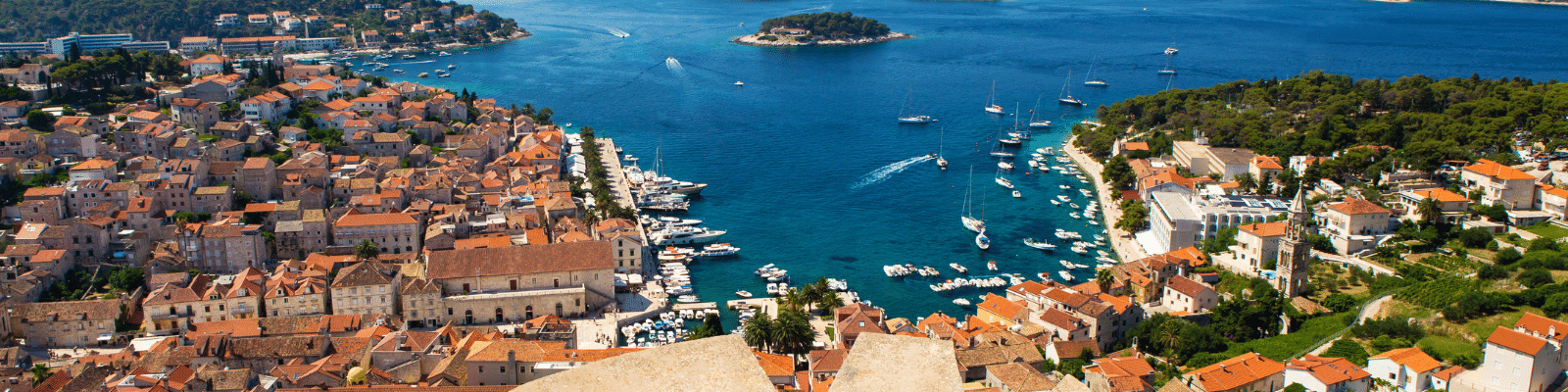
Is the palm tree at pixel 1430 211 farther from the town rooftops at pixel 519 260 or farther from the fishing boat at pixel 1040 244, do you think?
the town rooftops at pixel 519 260

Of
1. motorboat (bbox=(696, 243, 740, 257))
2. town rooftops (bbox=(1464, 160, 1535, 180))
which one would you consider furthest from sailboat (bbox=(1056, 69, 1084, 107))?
motorboat (bbox=(696, 243, 740, 257))

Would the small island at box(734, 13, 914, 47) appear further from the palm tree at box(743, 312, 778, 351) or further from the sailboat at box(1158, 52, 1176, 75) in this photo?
the palm tree at box(743, 312, 778, 351)

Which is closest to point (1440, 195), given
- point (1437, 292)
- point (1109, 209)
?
point (1437, 292)

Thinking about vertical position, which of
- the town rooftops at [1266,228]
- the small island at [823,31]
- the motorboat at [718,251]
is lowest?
the motorboat at [718,251]

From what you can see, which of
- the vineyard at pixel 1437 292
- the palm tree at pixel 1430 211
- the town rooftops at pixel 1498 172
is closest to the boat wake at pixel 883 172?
the palm tree at pixel 1430 211

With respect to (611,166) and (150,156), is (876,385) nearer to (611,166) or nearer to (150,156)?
(150,156)

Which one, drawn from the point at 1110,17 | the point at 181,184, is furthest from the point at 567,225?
the point at 1110,17

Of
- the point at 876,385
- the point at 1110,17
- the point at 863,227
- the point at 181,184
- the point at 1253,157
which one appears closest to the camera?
the point at 876,385
